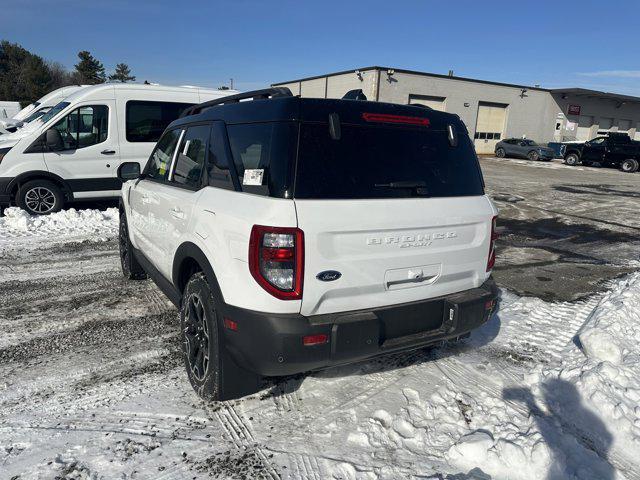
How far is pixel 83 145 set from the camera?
8625 millimetres

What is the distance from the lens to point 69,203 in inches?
363

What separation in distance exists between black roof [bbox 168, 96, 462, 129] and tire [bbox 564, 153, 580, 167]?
29400 mm

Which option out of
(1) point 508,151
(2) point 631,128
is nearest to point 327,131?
(1) point 508,151

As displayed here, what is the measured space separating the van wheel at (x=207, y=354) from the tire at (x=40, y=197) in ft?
21.8

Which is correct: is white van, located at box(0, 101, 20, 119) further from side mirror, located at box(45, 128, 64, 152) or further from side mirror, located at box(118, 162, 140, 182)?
side mirror, located at box(118, 162, 140, 182)

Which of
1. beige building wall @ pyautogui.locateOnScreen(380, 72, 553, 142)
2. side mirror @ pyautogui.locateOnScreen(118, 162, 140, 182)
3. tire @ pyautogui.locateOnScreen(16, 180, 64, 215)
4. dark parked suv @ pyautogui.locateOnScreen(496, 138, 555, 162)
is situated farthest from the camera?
dark parked suv @ pyautogui.locateOnScreen(496, 138, 555, 162)

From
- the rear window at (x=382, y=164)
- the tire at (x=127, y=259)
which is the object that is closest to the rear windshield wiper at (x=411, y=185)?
the rear window at (x=382, y=164)

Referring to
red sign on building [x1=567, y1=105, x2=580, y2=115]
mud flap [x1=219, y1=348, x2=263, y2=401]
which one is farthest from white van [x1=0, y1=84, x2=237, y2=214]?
red sign on building [x1=567, y1=105, x2=580, y2=115]

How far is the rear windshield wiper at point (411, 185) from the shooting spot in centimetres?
278

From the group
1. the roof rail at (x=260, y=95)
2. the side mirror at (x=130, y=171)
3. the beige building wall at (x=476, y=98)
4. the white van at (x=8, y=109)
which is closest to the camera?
the roof rail at (x=260, y=95)

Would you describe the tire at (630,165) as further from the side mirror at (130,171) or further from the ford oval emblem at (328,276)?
the ford oval emblem at (328,276)

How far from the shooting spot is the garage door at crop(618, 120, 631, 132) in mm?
42531

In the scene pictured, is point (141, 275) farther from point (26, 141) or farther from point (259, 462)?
point (26, 141)

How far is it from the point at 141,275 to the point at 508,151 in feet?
103
